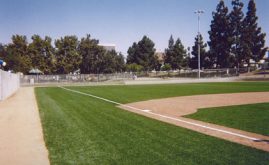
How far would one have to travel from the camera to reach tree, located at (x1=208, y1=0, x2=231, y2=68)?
224ft

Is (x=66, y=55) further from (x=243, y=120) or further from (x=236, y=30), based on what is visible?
(x=243, y=120)

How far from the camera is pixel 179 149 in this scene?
6453mm

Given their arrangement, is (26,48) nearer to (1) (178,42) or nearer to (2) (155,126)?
(1) (178,42)

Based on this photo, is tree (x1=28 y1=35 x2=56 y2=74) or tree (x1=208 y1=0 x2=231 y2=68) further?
tree (x1=28 y1=35 x2=56 y2=74)

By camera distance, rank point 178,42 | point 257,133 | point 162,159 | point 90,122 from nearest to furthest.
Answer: point 162,159 → point 257,133 → point 90,122 → point 178,42

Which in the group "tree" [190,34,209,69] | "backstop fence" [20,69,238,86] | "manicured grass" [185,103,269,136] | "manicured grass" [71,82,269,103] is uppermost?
"tree" [190,34,209,69]

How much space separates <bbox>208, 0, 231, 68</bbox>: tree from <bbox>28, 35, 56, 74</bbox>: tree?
36.2 meters

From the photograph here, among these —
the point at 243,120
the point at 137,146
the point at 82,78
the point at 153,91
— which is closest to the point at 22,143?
the point at 137,146

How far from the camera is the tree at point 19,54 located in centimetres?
6050

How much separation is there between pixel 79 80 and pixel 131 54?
4794 cm

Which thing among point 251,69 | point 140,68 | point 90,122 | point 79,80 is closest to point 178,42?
point 140,68

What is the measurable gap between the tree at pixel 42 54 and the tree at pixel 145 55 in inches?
1363

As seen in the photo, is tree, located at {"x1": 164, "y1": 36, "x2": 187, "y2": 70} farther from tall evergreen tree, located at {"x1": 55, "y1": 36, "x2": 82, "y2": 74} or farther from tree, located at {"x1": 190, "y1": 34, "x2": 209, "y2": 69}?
tall evergreen tree, located at {"x1": 55, "y1": 36, "x2": 82, "y2": 74}

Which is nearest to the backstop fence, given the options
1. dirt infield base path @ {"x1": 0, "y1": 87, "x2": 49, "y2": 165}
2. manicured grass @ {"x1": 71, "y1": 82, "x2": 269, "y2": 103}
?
manicured grass @ {"x1": 71, "y1": 82, "x2": 269, "y2": 103}
